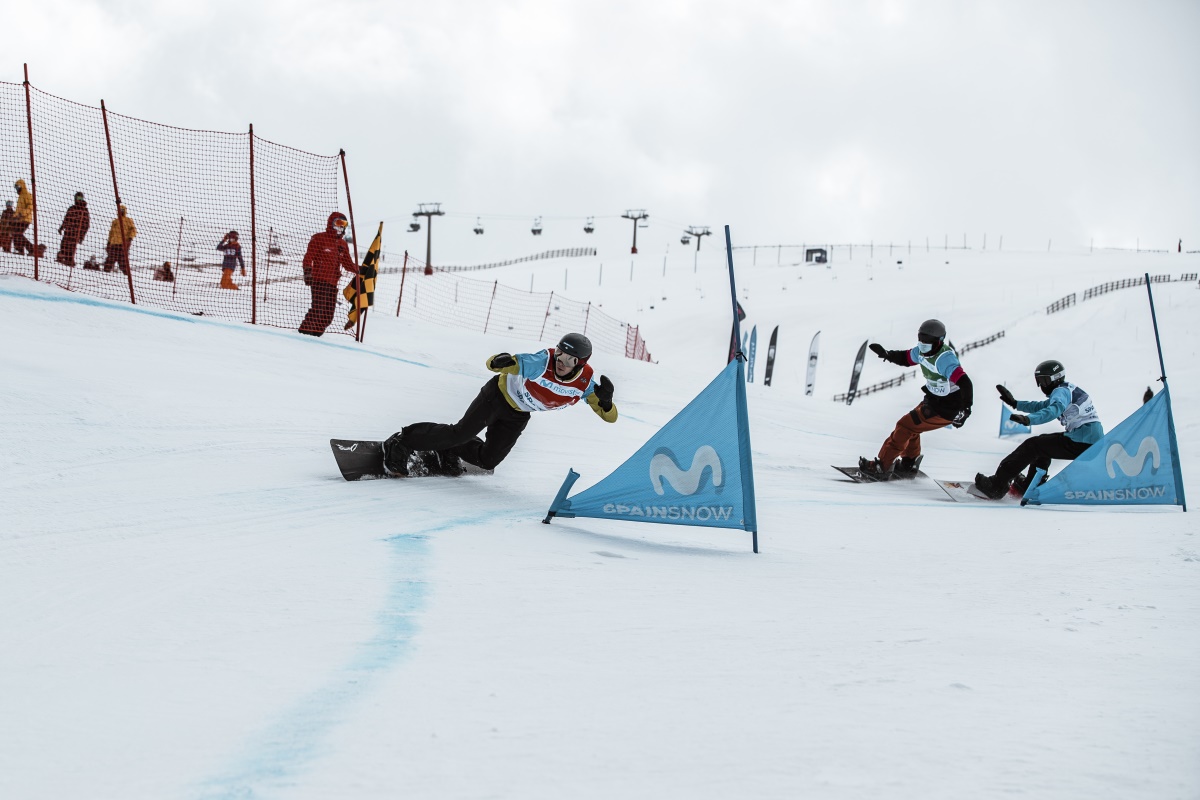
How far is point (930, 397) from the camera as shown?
970 cm

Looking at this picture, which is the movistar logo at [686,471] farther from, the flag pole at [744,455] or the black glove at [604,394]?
the black glove at [604,394]

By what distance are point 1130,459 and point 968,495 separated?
146 cm

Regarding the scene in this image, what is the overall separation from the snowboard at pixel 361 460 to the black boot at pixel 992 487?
210 inches

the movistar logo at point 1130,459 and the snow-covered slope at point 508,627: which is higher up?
the movistar logo at point 1130,459

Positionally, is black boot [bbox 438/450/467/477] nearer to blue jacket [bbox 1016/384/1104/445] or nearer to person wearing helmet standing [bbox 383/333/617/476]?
person wearing helmet standing [bbox 383/333/617/476]

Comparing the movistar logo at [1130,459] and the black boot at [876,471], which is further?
the black boot at [876,471]

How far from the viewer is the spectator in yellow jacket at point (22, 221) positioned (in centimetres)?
1224

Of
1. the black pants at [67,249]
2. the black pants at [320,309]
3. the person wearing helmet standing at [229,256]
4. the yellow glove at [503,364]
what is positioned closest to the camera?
the yellow glove at [503,364]

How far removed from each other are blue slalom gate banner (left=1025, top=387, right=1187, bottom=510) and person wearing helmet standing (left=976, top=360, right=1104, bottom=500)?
48 cm

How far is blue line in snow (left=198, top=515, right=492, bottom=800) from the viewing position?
2.13 metres

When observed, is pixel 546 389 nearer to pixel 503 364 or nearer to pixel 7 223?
pixel 503 364

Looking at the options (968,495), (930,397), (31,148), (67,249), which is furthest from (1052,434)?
(67,249)

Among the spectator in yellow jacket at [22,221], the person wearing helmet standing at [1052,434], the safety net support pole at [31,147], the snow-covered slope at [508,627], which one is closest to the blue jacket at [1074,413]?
the person wearing helmet standing at [1052,434]

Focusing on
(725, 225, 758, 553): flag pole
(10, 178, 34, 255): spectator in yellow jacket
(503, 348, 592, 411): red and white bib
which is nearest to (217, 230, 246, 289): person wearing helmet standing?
(10, 178, 34, 255): spectator in yellow jacket
